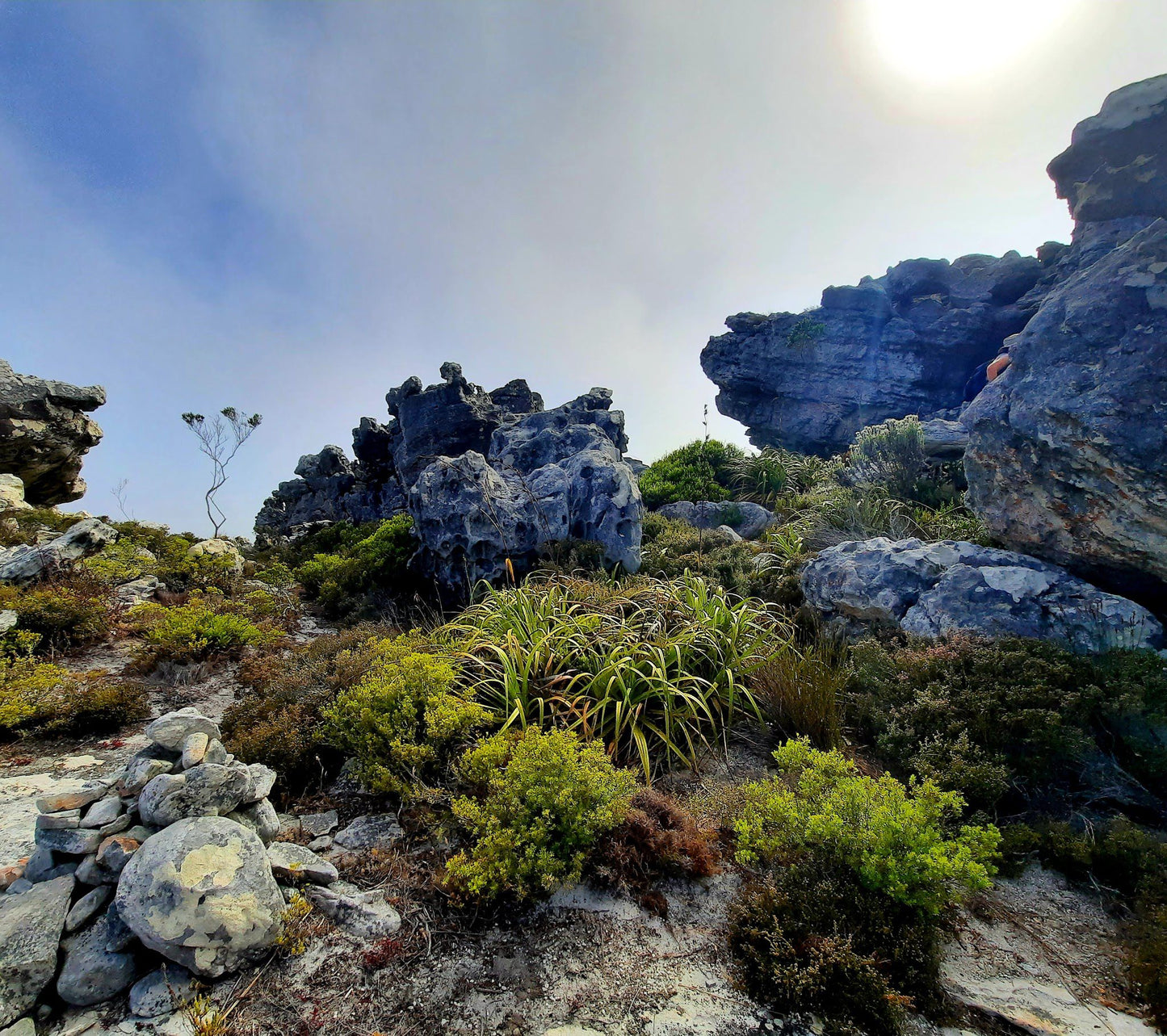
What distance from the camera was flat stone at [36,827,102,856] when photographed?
90.9 inches

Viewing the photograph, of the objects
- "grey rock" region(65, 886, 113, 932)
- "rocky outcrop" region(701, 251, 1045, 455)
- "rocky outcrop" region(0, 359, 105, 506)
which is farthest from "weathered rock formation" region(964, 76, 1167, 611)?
"rocky outcrop" region(701, 251, 1045, 455)

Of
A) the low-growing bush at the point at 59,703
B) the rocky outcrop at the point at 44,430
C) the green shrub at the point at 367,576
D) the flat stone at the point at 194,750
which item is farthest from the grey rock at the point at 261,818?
the rocky outcrop at the point at 44,430

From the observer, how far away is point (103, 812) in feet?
8.00

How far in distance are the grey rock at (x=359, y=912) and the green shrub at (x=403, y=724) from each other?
596mm

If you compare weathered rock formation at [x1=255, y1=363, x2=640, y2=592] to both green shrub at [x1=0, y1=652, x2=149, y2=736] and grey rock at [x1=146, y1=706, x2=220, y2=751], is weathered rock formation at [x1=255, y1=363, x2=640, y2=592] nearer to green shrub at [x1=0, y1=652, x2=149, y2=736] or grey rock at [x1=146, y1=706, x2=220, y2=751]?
green shrub at [x1=0, y1=652, x2=149, y2=736]

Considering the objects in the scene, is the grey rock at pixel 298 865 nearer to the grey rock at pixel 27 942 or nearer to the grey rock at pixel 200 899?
the grey rock at pixel 200 899

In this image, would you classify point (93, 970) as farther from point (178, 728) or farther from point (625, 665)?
point (625, 665)

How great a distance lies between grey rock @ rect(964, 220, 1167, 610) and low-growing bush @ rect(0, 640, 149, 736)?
8.95 meters

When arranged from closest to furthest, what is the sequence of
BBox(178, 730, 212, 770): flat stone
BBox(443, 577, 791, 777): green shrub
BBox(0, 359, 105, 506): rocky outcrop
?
1. BBox(178, 730, 212, 770): flat stone
2. BBox(443, 577, 791, 777): green shrub
3. BBox(0, 359, 105, 506): rocky outcrop

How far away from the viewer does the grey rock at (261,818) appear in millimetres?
2680

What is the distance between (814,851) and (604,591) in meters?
3.86

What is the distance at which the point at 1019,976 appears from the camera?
2.21 meters

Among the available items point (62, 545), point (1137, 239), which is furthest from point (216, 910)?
point (62, 545)

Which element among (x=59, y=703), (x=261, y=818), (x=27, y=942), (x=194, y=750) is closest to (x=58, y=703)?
(x=59, y=703)
